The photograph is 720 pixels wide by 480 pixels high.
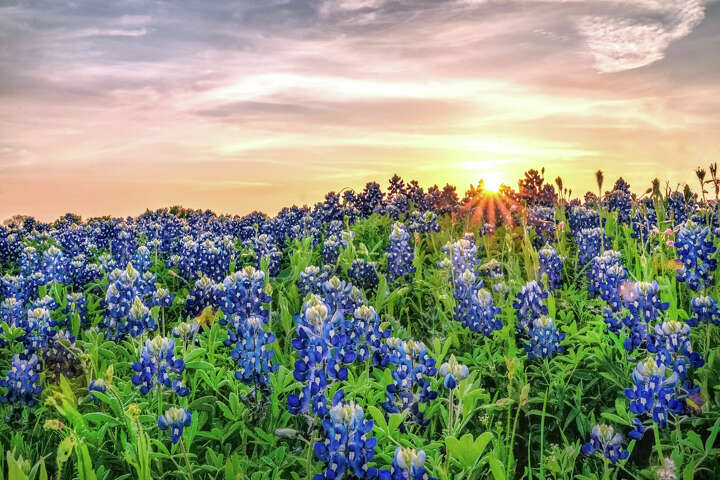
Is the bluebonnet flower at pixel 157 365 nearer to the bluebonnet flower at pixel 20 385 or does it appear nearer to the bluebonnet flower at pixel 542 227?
the bluebonnet flower at pixel 20 385

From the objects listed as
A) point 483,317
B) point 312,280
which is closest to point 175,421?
point 483,317

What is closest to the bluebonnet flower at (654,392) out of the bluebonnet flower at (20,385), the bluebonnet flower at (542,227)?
the bluebonnet flower at (20,385)

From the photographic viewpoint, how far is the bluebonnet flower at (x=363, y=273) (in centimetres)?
707

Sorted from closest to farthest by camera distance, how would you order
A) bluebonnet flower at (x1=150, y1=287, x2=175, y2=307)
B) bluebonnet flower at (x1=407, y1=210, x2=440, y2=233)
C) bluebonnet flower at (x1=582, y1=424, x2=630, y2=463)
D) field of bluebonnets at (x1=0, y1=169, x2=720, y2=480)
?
1. field of bluebonnets at (x1=0, y1=169, x2=720, y2=480)
2. bluebonnet flower at (x1=582, y1=424, x2=630, y2=463)
3. bluebonnet flower at (x1=150, y1=287, x2=175, y2=307)
4. bluebonnet flower at (x1=407, y1=210, x2=440, y2=233)

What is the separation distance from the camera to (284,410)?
178 inches

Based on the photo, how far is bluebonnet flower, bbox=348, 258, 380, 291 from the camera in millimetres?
7074

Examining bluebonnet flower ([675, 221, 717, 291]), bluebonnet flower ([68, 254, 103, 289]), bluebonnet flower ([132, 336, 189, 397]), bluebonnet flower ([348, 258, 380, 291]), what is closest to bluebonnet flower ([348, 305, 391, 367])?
bluebonnet flower ([132, 336, 189, 397])

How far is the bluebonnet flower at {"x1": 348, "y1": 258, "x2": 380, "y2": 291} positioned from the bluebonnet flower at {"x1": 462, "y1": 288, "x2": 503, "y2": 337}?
182 centimetres

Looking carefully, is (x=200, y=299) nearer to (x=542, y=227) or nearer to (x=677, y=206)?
(x=542, y=227)

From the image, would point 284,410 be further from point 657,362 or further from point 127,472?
point 657,362

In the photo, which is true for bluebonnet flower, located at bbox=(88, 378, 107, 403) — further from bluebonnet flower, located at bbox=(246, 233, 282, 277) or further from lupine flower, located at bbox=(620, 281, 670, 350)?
lupine flower, located at bbox=(620, 281, 670, 350)

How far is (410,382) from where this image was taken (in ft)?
13.0

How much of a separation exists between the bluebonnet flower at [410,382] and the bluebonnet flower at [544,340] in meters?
1.17

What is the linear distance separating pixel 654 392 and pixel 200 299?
4.40 meters
